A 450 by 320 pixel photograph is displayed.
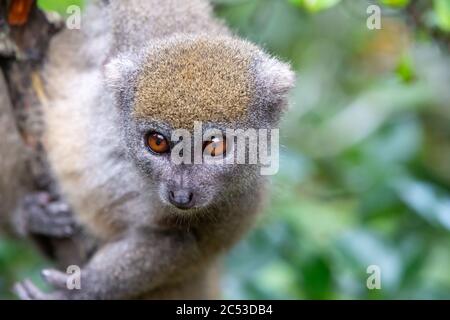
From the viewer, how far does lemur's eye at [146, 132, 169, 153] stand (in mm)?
3992

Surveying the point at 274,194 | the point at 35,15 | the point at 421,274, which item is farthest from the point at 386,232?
the point at 35,15

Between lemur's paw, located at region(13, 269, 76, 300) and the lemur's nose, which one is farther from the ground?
the lemur's nose

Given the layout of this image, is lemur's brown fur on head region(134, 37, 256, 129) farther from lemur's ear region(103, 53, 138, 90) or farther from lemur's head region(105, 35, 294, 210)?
lemur's ear region(103, 53, 138, 90)

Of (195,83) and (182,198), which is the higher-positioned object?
(195,83)

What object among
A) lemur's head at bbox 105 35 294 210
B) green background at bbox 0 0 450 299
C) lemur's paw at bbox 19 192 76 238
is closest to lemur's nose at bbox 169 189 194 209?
lemur's head at bbox 105 35 294 210

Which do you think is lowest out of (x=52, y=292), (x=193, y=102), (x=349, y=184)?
(x=52, y=292)

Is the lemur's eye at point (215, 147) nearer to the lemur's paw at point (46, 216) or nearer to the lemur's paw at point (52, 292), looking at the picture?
the lemur's paw at point (52, 292)

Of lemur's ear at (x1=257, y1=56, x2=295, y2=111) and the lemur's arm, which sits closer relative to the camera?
lemur's ear at (x1=257, y1=56, x2=295, y2=111)

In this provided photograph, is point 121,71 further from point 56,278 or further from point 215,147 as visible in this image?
point 56,278

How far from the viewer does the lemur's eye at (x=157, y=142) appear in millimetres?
3992

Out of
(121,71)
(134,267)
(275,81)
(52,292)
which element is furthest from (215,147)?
(52,292)

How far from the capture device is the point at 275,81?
13.8 feet

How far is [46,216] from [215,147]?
1914 mm
